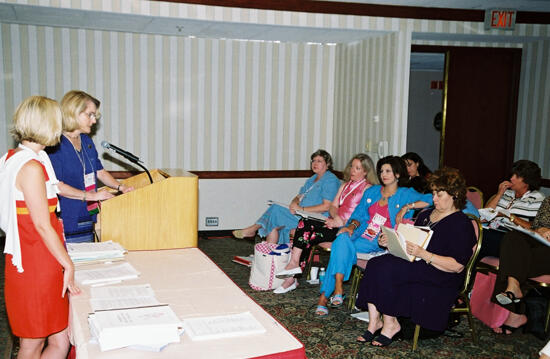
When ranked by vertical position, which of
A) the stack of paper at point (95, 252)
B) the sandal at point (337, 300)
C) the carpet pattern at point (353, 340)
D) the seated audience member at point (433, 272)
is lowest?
the carpet pattern at point (353, 340)

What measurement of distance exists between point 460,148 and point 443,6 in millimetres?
2009

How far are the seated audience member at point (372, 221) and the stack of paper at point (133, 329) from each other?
2.64 meters

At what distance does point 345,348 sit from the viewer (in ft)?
11.5

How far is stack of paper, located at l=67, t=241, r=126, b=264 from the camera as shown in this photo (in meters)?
2.41

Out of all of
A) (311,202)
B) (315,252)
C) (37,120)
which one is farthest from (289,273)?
(37,120)

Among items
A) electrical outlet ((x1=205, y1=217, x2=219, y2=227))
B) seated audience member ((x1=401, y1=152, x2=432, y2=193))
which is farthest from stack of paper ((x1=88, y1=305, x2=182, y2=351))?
electrical outlet ((x1=205, y1=217, x2=219, y2=227))

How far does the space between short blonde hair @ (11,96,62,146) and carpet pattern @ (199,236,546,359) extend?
7.38ft

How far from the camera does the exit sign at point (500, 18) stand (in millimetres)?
5711

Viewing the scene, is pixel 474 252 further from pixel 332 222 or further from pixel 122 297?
pixel 122 297

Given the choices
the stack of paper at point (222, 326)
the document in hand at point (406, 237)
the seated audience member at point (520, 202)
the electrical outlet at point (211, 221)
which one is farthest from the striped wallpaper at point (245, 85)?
the stack of paper at point (222, 326)

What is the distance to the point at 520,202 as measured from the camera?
446cm

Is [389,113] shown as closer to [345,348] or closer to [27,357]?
[345,348]

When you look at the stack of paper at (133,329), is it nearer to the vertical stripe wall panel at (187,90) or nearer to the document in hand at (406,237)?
the document in hand at (406,237)

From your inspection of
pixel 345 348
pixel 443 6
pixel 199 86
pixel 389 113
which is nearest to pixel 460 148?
pixel 389 113
